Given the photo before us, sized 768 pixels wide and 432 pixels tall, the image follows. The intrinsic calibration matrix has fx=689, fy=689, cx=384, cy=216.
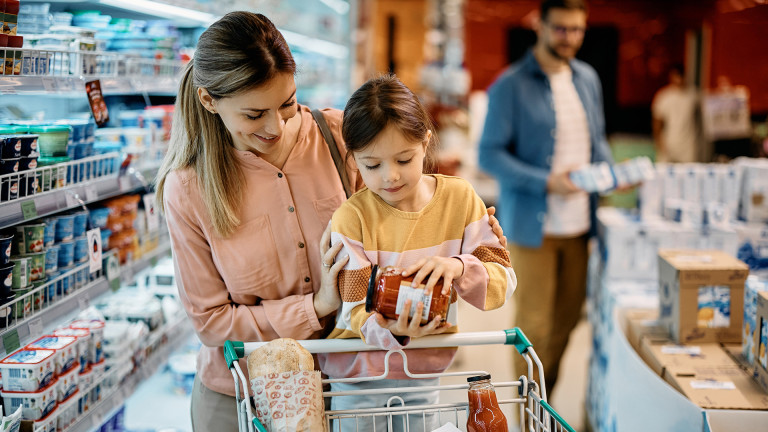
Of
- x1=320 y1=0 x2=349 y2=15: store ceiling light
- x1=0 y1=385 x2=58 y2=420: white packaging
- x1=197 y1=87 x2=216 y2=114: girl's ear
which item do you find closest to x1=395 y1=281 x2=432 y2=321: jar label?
x1=197 y1=87 x2=216 y2=114: girl's ear

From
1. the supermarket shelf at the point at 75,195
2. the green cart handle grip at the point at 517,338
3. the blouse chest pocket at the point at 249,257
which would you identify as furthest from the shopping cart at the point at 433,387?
the supermarket shelf at the point at 75,195

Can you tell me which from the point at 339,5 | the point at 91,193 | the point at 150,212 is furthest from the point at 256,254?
the point at 339,5

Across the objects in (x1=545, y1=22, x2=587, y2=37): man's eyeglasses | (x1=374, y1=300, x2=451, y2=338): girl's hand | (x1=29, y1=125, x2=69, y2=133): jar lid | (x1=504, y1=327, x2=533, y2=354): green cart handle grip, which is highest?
(x1=545, y1=22, x2=587, y2=37): man's eyeglasses

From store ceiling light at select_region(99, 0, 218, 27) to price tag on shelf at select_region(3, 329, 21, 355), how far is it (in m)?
1.15

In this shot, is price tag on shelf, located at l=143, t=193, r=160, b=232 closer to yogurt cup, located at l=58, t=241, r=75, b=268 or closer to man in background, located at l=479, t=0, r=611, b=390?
yogurt cup, located at l=58, t=241, r=75, b=268

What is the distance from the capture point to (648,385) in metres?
2.29

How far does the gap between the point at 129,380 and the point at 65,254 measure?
1.58 ft

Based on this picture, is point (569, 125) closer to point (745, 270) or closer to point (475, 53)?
→ point (745, 270)

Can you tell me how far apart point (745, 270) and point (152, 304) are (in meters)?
2.16

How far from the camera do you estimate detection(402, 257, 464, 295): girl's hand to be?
1393 mm

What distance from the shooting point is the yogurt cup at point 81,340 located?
2.09 meters

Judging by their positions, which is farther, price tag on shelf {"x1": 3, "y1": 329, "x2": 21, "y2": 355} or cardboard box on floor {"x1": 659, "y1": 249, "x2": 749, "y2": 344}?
cardboard box on floor {"x1": 659, "y1": 249, "x2": 749, "y2": 344}

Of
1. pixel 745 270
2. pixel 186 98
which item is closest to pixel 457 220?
pixel 186 98

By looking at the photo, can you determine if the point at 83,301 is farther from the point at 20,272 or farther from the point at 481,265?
the point at 481,265
